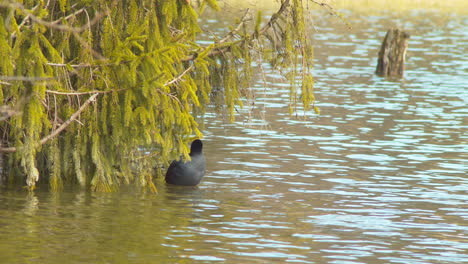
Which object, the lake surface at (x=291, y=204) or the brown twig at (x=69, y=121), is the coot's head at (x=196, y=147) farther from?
the brown twig at (x=69, y=121)

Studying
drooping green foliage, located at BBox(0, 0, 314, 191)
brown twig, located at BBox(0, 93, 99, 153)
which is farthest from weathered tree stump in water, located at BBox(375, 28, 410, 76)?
brown twig, located at BBox(0, 93, 99, 153)

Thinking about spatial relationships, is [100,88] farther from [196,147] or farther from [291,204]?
[291,204]

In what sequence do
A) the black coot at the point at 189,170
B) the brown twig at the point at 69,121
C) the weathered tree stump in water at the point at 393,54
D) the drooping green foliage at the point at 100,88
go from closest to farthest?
the drooping green foliage at the point at 100,88 < the brown twig at the point at 69,121 < the black coot at the point at 189,170 < the weathered tree stump in water at the point at 393,54

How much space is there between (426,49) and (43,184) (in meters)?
28.5

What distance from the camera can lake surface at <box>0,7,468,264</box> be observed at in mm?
10055

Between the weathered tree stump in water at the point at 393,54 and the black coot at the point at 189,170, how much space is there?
1771cm

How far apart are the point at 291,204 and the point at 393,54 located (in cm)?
1917

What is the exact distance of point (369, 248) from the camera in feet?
34.2

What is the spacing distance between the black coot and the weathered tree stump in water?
697 inches

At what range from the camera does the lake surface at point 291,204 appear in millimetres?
10055

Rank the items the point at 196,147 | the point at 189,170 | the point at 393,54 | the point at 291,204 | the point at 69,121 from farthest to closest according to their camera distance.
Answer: the point at 393,54 < the point at 196,147 < the point at 189,170 < the point at 291,204 < the point at 69,121

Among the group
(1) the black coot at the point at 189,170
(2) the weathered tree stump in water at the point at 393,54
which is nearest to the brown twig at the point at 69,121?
(1) the black coot at the point at 189,170

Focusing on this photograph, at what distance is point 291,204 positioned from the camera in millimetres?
12773

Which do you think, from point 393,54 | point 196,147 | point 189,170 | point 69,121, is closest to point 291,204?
point 189,170
